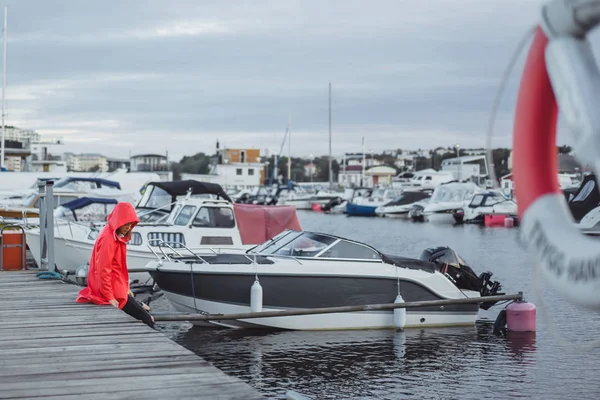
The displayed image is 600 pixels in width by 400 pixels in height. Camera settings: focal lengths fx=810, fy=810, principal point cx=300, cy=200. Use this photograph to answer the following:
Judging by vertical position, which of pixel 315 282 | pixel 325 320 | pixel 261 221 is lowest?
pixel 325 320

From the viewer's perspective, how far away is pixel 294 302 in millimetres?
15086

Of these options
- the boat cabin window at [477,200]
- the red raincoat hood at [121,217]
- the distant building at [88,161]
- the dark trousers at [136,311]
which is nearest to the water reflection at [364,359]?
the dark trousers at [136,311]

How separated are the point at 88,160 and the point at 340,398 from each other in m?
174

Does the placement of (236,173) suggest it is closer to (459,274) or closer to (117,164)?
(117,164)

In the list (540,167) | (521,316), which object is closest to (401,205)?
(521,316)

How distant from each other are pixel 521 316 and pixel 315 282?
172 inches

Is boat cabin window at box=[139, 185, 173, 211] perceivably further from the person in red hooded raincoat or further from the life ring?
the life ring

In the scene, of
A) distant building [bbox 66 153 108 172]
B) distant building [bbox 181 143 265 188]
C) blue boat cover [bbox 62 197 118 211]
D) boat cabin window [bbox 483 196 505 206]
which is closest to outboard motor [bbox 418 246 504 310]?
blue boat cover [bbox 62 197 118 211]

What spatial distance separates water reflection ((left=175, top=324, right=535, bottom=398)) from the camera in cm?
1243

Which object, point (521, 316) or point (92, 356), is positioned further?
point (521, 316)

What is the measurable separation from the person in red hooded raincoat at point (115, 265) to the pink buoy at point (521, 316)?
843cm

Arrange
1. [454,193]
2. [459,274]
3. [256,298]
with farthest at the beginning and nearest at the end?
[454,193] < [459,274] < [256,298]

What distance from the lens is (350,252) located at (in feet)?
50.6

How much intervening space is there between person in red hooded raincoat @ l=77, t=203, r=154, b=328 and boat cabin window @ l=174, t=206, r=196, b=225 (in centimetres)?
942
